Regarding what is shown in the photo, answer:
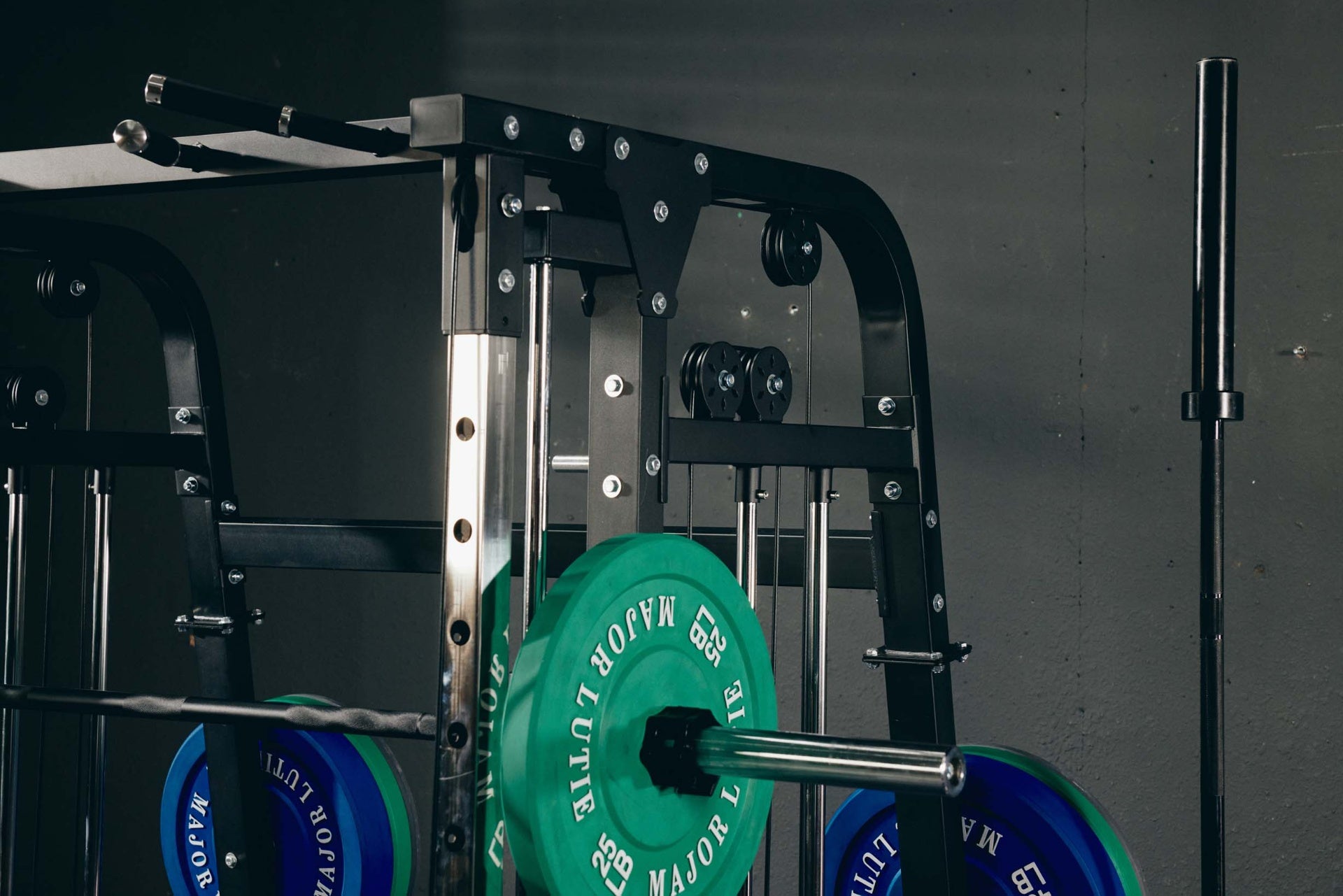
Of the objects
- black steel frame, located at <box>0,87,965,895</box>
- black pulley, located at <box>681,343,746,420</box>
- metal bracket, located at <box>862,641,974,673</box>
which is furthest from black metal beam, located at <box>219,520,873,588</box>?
black pulley, located at <box>681,343,746,420</box>

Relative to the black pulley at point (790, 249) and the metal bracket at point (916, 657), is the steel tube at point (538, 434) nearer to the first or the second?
the black pulley at point (790, 249)

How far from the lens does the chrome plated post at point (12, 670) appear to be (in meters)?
1.76

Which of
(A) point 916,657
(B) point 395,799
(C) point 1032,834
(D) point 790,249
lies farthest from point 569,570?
(B) point 395,799

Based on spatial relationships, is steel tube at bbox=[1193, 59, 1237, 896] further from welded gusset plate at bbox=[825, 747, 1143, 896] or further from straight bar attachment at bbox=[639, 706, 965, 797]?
straight bar attachment at bbox=[639, 706, 965, 797]

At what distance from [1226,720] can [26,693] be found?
5.94 feet

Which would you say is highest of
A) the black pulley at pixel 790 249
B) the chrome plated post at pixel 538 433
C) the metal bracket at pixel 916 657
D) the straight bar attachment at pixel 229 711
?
the black pulley at pixel 790 249

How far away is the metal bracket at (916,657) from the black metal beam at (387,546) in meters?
0.16

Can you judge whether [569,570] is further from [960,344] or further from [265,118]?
[960,344]

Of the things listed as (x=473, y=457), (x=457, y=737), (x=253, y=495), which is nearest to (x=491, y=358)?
(x=473, y=457)

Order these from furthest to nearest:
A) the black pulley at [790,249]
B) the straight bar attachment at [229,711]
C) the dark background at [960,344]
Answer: the dark background at [960,344] < the black pulley at [790,249] < the straight bar attachment at [229,711]

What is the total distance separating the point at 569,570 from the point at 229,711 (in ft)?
1.99

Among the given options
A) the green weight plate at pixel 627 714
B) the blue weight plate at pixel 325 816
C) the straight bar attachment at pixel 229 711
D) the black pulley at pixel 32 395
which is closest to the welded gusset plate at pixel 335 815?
the blue weight plate at pixel 325 816

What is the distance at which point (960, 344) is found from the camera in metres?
2.44

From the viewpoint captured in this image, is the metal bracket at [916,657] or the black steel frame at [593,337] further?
the metal bracket at [916,657]
